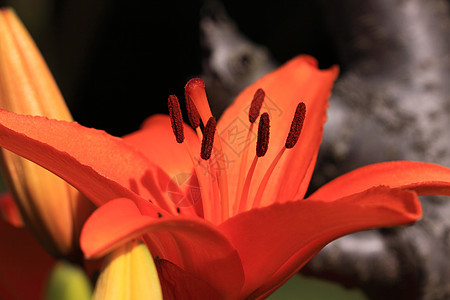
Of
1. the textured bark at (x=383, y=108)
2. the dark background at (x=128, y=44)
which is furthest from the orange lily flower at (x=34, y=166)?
the dark background at (x=128, y=44)

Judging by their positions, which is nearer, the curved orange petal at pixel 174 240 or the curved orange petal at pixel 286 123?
the curved orange petal at pixel 174 240

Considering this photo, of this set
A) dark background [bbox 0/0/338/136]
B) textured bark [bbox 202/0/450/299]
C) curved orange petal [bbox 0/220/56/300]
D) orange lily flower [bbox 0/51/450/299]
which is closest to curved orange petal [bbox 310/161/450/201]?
orange lily flower [bbox 0/51/450/299]

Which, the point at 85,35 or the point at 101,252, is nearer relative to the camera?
the point at 101,252

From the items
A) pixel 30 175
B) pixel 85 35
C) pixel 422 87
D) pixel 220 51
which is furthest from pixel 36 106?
pixel 85 35

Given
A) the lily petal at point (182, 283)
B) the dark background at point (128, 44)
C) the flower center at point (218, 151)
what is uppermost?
the flower center at point (218, 151)

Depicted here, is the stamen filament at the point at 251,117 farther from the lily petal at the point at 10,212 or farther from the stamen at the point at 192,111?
the lily petal at the point at 10,212

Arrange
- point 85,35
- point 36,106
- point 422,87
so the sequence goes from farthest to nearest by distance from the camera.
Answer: point 85,35 < point 422,87 < point 36,106

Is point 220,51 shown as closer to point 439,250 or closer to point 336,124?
point 336,124
